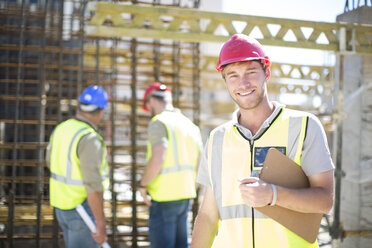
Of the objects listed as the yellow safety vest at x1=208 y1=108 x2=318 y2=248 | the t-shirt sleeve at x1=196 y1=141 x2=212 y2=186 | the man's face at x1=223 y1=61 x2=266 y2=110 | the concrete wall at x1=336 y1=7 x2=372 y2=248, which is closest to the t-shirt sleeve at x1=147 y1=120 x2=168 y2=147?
the t-shirt sleeve at x1=196 y1=141 x2=212 y2=186

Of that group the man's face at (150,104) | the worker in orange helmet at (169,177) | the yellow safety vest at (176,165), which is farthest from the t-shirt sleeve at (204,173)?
the man's face at (150,104)

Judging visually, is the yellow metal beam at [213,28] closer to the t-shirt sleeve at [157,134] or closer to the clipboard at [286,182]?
the t-shirt sleeve at [157,134]

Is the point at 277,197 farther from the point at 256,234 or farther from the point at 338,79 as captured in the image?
the point at 338,79

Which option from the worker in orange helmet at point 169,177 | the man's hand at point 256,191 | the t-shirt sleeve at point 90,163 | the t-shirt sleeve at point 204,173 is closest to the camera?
the man's hand at point 256,191

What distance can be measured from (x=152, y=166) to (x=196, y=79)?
288 cm

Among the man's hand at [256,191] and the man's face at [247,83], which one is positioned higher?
the man's face at [247,83]

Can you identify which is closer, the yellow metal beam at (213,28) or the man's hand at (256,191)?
the man's hand at (256,191)

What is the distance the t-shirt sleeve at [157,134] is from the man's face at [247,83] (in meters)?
2.30

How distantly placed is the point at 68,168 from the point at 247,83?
2233 mm

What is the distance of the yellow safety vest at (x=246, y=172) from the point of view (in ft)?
6.21

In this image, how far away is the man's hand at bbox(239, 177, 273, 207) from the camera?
173cm

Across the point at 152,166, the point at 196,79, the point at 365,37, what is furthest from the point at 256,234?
the point at 196,79

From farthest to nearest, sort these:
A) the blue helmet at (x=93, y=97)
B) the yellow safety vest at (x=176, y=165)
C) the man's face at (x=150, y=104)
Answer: the man's face at (x=150, y=104) < the yellow safety vest at (x=176, y=165) < the blue helmet at (x=93, y=97)

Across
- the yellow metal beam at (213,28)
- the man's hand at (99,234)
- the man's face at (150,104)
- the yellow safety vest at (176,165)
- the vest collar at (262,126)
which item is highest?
the yellow metal beam at (213,28)
